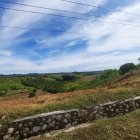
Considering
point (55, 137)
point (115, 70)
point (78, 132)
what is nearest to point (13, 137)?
point (55, 137)

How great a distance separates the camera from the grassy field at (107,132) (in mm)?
10016

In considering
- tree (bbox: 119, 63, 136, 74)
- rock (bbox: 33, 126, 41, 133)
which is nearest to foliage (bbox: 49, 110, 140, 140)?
rock (bbox: 33, 126, 41, 133)

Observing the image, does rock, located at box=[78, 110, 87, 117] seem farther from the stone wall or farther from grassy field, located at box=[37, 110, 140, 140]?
grassy field, located at box=[37, 110, 140, 140]

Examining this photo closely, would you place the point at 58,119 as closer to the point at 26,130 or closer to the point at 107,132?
the point at 26,130

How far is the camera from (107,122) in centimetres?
1141

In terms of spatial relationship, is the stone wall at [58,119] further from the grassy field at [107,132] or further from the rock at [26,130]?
the grassy field at [107,132]

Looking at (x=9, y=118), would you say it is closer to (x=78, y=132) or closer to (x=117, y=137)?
(x=78, y=132)

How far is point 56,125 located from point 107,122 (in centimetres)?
218

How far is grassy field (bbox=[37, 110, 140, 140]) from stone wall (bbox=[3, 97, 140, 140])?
0.93 metres

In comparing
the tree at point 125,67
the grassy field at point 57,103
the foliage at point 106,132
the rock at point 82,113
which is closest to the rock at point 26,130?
the grassy field at point 57,103

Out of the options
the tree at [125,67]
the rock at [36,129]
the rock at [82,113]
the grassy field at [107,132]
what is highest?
the tree at [125,67]

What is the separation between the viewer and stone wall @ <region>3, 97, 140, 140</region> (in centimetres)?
1044

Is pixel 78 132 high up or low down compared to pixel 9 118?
down

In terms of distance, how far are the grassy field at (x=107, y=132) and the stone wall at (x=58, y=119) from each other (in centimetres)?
93
